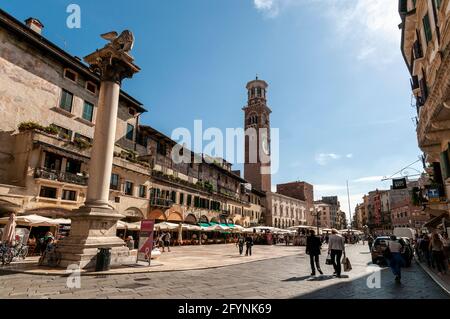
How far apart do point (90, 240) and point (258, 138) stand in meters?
56.3

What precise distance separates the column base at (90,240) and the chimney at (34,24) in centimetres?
1832

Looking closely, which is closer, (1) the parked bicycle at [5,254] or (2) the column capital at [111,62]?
(1) the parked bicycle at [5,254]

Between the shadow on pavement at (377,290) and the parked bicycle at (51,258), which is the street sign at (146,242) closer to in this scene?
the parked bicycle at (51,258)

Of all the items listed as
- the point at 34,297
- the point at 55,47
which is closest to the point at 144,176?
the point at 55,47

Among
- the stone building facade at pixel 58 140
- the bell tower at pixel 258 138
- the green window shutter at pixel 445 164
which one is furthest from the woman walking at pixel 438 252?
the bell tower at pixel 258 138

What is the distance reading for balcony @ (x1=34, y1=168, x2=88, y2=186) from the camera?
1762 cm

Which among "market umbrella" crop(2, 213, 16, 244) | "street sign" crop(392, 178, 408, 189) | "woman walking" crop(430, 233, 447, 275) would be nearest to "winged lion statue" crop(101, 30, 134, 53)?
"market umbrella" crop(2, 213, 16, 244)

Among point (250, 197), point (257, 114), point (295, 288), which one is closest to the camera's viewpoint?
point (295, 288)

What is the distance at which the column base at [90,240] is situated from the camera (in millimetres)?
9828

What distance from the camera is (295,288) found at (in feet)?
24.9

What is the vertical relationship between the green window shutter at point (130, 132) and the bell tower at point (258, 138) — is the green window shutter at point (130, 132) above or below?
below

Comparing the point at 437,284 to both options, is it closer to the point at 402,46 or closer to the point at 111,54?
the point at 111,54
